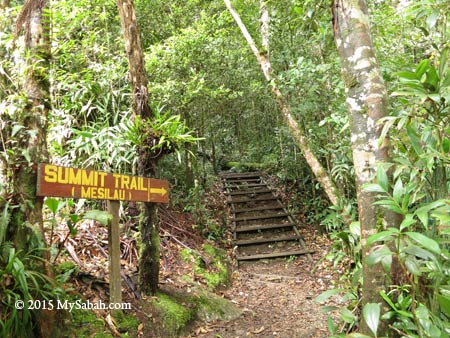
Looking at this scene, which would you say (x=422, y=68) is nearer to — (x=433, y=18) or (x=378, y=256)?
(x=433, y=18)

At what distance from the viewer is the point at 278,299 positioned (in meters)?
4.65

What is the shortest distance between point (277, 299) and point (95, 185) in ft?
10.1

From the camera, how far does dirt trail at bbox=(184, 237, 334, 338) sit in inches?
146

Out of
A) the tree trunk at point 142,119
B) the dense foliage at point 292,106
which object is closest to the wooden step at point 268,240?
the dense foliage at point 292,106

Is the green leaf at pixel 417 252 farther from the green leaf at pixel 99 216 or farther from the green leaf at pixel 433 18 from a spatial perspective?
the green leaf at pixel 99 216

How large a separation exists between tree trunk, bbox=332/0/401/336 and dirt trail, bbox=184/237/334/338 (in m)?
2.04

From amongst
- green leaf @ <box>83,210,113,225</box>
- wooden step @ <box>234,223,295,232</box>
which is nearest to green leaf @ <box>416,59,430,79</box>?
green leaf @ <box>83,210,113,225</box>

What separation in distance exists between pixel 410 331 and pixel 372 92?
131 cm

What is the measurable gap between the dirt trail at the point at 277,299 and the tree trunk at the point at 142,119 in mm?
833

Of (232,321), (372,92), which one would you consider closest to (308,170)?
(232,321)

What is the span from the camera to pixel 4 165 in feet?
7.70

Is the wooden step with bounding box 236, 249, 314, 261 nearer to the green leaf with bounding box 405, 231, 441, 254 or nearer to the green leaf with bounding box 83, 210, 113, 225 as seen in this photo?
Answer: the green leaf with bounding box 83, 210, 113, 225

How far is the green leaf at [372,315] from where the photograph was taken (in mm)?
1608

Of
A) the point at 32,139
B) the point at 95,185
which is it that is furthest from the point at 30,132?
the point at 95,185
